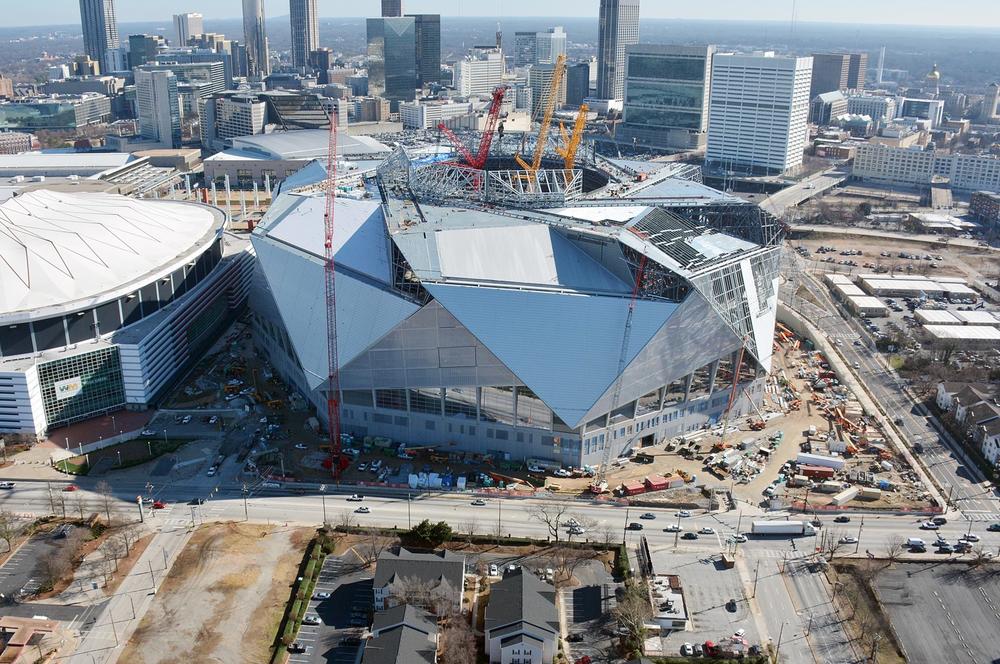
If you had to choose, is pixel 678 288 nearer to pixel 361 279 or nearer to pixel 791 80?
pixel 361 279

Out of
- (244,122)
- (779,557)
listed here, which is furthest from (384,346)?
(244,122)

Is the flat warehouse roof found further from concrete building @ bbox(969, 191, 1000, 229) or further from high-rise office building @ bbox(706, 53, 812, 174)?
high-rise office building @ bbox(706, 53, 812, 174)

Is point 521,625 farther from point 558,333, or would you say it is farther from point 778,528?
point 558,333

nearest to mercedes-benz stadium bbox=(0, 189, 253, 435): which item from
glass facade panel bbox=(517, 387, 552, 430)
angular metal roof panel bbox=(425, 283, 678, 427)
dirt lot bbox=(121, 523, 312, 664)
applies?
dirt lot bbox=(121, 523, 312, 664)

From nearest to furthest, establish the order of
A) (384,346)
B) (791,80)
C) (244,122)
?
(384,346), (791,80), (244,122)

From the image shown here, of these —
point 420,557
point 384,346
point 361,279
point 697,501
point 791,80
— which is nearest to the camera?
point 420,557

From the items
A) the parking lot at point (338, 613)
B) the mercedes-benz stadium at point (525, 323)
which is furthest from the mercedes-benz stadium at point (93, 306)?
the parking lot at point (338, 613)
